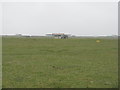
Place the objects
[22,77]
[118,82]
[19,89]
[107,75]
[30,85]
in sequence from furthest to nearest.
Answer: [107,75], [22,77], [118,82], [30,85], [19,89]

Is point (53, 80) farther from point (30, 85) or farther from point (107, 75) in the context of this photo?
point (107, 75)

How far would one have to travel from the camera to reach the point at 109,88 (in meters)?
6.60

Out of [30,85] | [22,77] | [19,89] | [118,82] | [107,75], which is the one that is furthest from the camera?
[107,75]

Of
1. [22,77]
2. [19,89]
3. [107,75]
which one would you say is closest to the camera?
[19,89]

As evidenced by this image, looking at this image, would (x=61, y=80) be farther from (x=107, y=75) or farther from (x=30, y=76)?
(x=107, y=75)

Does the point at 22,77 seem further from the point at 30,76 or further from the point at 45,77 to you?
the point at 45,77

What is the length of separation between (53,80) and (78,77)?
1.24m

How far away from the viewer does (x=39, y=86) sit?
6656 millimetres

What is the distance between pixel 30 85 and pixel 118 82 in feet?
11.7

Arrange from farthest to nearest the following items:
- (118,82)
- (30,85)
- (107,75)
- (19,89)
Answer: (107,75), (118,82), (30,85), (19,89)

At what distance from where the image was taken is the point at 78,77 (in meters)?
8.07

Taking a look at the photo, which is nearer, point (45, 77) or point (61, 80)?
point (61, 80)

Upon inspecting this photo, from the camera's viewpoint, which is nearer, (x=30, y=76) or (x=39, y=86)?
(x=39, y=86)

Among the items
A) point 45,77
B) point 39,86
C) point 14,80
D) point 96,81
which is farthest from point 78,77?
point 14,80
